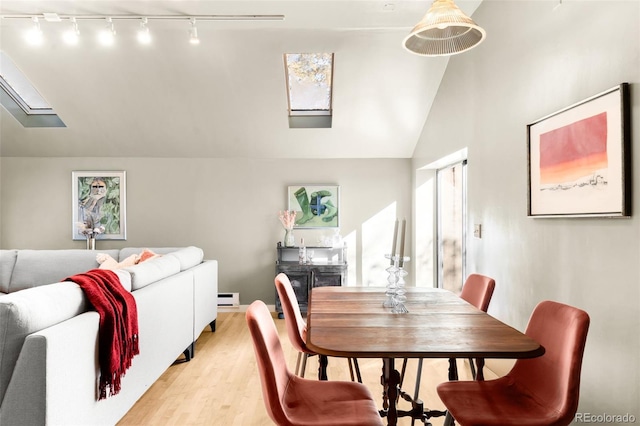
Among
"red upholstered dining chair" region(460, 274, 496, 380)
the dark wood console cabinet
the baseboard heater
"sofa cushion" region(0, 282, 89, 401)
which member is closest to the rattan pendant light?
"red upholstered dining chair" region(460, 274, 496, 380)

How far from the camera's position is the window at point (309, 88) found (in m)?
4.46

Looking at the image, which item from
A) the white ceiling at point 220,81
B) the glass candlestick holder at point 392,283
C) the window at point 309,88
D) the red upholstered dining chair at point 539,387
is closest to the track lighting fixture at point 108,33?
the white ceiling at point 220,81

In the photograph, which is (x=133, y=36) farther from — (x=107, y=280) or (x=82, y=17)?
(x=107, y=280)

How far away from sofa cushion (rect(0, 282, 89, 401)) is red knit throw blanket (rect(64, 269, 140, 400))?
0.23 metres

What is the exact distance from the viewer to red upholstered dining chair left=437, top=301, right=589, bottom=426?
1.53 m

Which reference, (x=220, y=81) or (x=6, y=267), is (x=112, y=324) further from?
(x=6, y=267)

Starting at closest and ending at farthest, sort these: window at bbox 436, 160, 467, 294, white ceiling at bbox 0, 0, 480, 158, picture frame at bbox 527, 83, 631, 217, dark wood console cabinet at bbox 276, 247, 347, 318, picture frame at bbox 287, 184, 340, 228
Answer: picture frame at bbox 527, 83, 631, 217, white ceiling at bbox 0, 0, 480, 158, window at bbox 436, 160, 467, 294, dark wood console cabinet at bbox 276, 247, 347, 318, picture frame at bbox 287, 184, 340, 228

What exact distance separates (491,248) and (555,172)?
38.9 inches

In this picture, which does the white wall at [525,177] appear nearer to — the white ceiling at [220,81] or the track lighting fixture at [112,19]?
the white ceiling at [220,81]

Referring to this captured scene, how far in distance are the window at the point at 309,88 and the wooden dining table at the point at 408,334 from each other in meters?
2.97

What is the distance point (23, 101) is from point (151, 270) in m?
3.76

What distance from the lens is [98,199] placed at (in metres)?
5.58

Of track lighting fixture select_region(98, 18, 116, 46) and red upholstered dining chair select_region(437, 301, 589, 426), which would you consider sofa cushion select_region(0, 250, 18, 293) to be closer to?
track lighting fixture select_region(98, 18, 116, 46)

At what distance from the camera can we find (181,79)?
14.5ft
